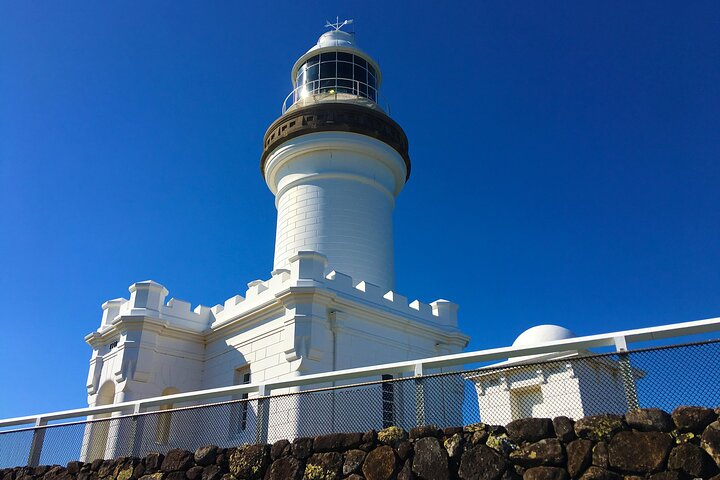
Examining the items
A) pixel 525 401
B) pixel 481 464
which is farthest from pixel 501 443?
pixel 525 401

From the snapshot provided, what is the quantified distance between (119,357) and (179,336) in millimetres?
1395

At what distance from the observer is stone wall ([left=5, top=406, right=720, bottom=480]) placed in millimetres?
5531

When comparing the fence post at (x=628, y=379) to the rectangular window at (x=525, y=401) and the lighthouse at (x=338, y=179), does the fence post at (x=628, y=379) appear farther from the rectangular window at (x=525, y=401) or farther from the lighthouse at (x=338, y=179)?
the lighthouse at (x=338, y=179)

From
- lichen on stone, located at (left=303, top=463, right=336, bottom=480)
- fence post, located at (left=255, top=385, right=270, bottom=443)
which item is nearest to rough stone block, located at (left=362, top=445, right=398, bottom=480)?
lichen on stone, located at (left=303, top=463, right=336, bottom=480)

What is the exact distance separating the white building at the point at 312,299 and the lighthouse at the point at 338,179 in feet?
0.11

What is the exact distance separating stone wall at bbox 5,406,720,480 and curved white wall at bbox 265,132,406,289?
9093mm

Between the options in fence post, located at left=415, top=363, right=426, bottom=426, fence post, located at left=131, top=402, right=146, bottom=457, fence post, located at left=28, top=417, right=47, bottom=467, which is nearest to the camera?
fence post, located at left=415, top=363, right=426, bottom=426

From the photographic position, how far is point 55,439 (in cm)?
981

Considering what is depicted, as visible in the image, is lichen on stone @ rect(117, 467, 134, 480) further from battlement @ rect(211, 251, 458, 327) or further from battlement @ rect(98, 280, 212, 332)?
battlement @ rect(98, 280, 212, 332)

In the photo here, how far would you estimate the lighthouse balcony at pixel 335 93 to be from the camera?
64.0 feet

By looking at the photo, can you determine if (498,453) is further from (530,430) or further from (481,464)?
(530,430)

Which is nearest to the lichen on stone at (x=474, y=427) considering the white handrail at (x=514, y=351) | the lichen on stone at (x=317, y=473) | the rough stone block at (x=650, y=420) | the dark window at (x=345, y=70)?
the white handrail at (x=514, y=351)

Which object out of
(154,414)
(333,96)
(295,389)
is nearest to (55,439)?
(154,414)

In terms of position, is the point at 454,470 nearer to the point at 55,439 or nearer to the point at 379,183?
the point at 55,439
